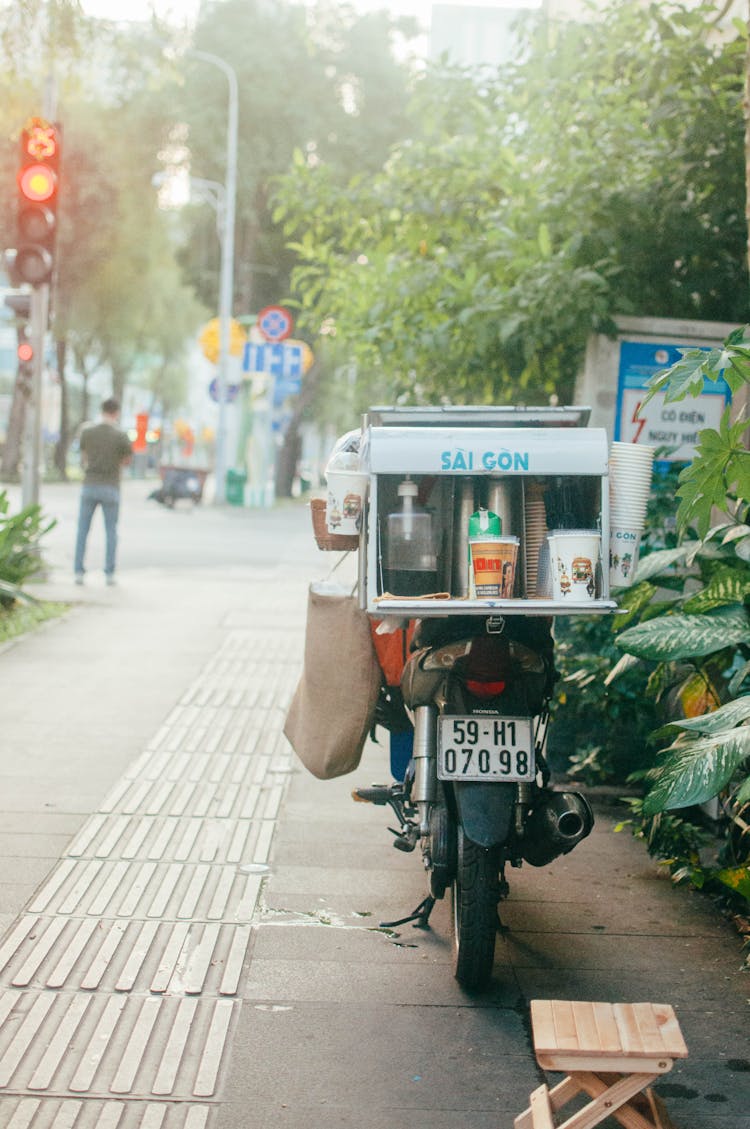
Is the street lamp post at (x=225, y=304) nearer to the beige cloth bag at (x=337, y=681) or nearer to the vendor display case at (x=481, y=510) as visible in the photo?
the beige cloth bag at (x=337, y=681)

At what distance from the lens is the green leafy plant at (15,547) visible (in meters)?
11.4

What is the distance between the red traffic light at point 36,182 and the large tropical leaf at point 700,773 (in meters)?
8.65

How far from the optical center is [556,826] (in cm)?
452

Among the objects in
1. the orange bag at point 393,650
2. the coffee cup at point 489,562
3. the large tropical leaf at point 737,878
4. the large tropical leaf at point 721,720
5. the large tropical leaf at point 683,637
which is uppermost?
the coffee cup at point 489,562

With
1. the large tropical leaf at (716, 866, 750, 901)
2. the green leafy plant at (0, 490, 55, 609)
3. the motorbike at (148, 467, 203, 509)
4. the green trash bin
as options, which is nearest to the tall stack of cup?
the large tropical leaf at (716, 866, 750, 901)

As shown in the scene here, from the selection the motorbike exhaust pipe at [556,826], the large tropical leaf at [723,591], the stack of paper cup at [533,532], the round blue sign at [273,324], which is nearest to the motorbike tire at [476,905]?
the motorbike exhaust pipe at [556,826]

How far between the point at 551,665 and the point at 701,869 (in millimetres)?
1212

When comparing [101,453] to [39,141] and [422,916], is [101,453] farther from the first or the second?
[422,916]

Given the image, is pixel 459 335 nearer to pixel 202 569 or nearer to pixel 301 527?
pixel 202 569

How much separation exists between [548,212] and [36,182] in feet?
16.8

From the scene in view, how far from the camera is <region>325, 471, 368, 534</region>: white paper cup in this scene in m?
4.60

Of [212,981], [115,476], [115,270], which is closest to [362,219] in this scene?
[115,476]

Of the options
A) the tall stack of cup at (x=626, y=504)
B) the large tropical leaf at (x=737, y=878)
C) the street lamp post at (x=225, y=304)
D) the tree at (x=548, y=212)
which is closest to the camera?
the tall stack of cup at (x=626, y=504)

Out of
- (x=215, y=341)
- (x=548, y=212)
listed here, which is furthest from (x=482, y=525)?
(x=215, y=341)
